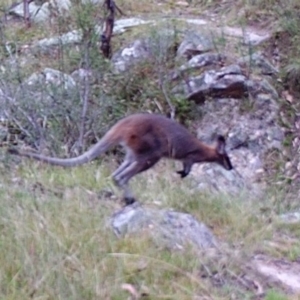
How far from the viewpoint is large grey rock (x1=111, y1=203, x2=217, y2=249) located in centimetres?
508

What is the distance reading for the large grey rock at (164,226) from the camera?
5.08 metres

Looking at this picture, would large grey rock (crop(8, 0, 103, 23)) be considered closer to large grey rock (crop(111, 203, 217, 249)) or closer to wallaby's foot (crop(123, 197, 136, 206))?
wallaby's foot (crop(123, 197, 136, 206))

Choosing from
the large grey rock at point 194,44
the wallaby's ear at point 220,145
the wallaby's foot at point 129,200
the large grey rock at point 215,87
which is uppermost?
the wallaby's foot at point 129,200

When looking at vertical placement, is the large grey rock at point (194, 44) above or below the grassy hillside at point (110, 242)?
below

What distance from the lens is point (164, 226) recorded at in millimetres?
5250

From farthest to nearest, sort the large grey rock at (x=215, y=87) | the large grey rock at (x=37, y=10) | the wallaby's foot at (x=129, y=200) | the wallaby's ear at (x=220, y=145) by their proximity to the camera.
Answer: the large grey rock at (x=37, y=10) → the large grey rock at (x=215, y=87) → the wallaby's ear at (x=220, y=145) → the wallaby's foot at (x=129, y=200)

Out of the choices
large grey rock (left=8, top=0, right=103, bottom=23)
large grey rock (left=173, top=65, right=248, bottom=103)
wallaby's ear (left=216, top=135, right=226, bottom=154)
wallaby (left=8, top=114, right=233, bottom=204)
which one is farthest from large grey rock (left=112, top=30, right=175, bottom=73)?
wallaby (left=8, top=114, right=233, bottom=204)

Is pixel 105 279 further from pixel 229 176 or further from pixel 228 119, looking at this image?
pixel 228 119

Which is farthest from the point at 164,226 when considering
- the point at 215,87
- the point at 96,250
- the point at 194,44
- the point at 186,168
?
the point at 194,44

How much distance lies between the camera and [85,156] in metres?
6.70

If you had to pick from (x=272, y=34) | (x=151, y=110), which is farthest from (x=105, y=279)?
(x=272, y=34)

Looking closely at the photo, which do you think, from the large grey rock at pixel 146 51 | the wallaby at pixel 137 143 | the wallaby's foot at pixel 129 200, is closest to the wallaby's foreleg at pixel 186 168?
the wallaby at pixel 137 143

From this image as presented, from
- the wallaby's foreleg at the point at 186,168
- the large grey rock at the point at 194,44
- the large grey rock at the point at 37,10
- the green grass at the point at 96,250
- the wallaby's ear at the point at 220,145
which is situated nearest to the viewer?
the green grass at the point at 96,250

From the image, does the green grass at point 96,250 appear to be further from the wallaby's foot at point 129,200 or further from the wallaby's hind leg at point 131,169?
the wallaby's hind leg at point 131,169
